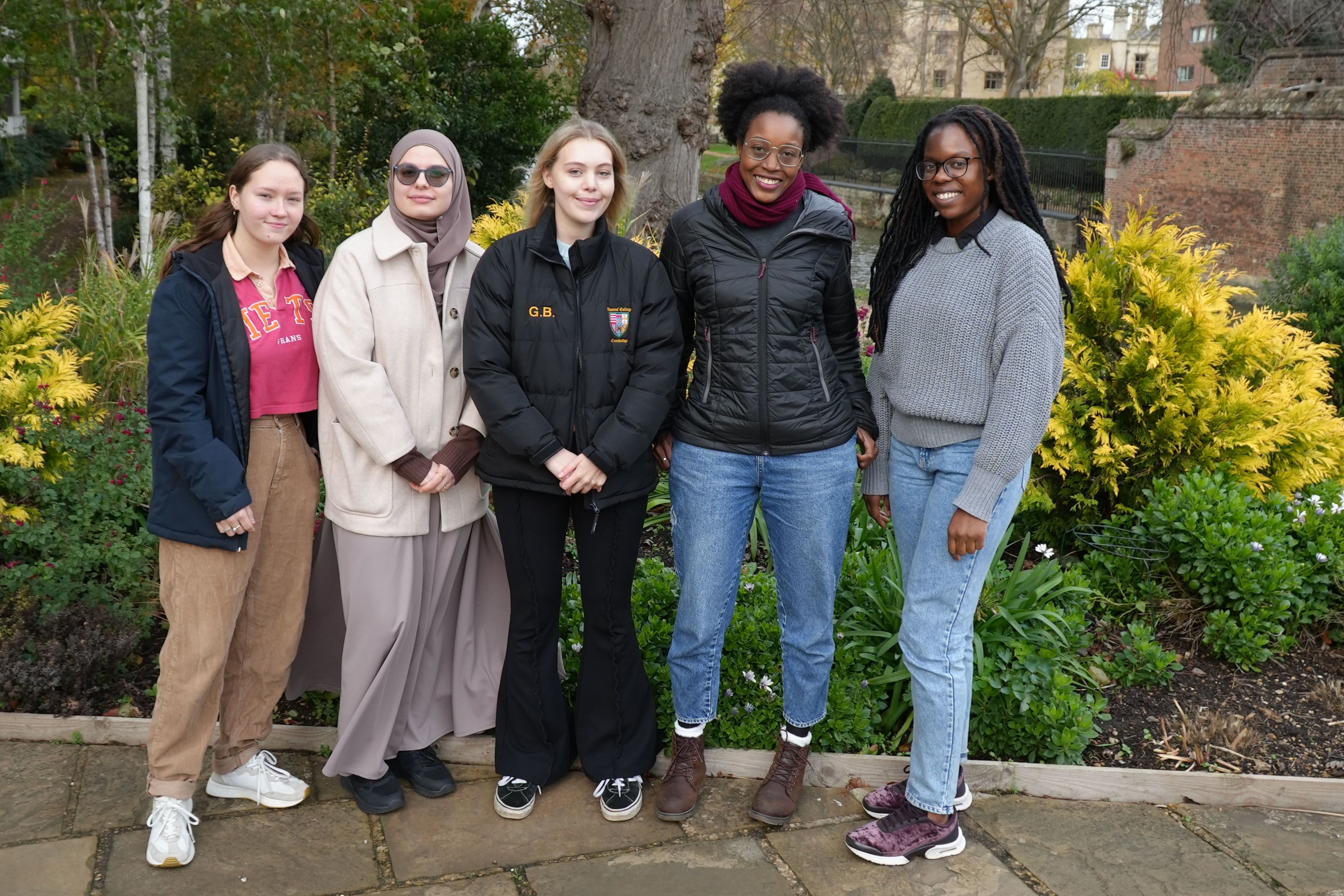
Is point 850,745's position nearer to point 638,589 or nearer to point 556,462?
point 638,589

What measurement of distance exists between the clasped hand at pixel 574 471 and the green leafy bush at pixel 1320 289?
5630mm

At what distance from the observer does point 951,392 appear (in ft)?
9.07

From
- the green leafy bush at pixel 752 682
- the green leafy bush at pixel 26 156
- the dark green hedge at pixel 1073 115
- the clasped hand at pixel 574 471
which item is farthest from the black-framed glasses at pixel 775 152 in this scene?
the dark green hedge at pixel 1073 115

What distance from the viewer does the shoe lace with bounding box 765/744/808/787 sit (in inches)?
126

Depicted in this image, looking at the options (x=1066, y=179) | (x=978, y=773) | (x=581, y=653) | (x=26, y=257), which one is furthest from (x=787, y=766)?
(x=1066, y=179)

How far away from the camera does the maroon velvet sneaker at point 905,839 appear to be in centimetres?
295

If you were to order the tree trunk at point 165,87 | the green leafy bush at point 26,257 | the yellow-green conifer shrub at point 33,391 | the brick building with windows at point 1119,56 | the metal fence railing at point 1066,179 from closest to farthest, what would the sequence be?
the yellow-green conifer shrub at point 33,391 → the green leafy bush at point 26,257 → the tree trunk at point 165,87 → the metal fence railing at point 1066,179 → the brick building with windows at point 1119,56

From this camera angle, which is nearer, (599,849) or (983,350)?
(983,350)

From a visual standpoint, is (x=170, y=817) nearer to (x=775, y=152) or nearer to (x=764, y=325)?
(x=764, y=325)

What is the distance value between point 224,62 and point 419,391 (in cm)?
775

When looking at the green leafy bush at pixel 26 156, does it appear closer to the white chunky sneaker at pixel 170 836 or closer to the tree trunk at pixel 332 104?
the tree trunk at pixel 332 104

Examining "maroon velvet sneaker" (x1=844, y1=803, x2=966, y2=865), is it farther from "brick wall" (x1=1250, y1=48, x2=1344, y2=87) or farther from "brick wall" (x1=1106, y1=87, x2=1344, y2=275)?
"brick wall" (x1=1250, y1=48, x2=1344, y2=87)

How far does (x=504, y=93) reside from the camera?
1482 centimetres

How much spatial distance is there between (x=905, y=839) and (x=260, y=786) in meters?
1.89
